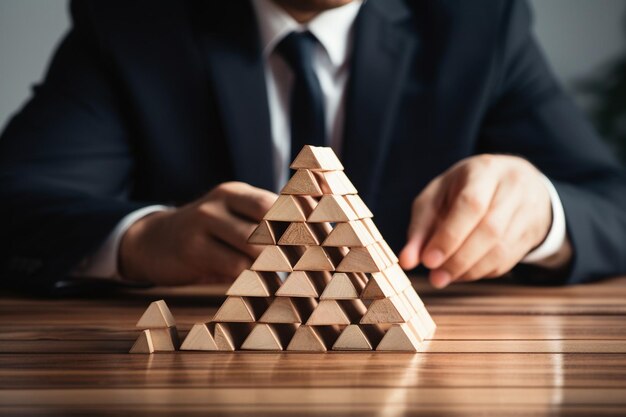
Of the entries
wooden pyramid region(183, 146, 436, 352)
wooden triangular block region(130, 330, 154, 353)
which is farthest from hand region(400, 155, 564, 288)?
wooden triangular block region(130, 330, 154, 353)

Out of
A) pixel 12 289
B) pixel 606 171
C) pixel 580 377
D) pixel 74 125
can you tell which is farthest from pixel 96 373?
pixel 606 171

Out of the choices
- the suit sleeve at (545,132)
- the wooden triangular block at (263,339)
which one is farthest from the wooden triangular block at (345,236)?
the suit sleeve at (545,132)

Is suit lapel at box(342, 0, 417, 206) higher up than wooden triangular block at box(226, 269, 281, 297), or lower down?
lower down

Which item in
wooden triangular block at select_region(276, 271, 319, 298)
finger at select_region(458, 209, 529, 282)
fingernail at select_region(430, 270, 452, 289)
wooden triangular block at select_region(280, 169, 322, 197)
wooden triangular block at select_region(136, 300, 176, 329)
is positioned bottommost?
finger at select_region(458, 209, 529, 282)

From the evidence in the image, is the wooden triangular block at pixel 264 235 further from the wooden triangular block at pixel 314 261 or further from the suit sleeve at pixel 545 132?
the suit sleeve at pixel 545 132

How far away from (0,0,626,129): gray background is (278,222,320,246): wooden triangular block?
358cm

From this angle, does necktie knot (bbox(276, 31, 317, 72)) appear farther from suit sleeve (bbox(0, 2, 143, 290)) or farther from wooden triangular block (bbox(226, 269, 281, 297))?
wooden triangular block (bbox(226, 269, 281, 297))

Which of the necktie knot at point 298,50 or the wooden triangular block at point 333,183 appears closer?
the wooden triangular block at point 333,183

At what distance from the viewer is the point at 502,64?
1.94 meters

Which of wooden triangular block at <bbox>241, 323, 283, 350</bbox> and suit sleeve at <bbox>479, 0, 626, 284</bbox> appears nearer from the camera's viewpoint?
wooden triangular block at <bbox>241, 323, 283, 350</bbox>

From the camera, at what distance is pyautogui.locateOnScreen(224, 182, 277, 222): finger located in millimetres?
1095

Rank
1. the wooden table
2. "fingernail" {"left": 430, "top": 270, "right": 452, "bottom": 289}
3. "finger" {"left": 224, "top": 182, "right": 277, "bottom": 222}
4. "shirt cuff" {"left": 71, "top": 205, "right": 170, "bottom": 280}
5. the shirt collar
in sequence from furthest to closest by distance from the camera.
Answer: the shirt collar → "shirt cuff" {"left": 71, "top": 205, "right": 170, "bottom": 280} → "fingernail" {"left": 430, "top": 270, "right": 452, "bottom": 289} → "finger" {"left": 224, "top": 182, "right": 277, "bottom": 222} → the wooden table

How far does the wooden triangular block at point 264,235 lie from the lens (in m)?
0.84

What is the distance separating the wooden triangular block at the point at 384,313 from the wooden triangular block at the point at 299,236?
0.28ft
